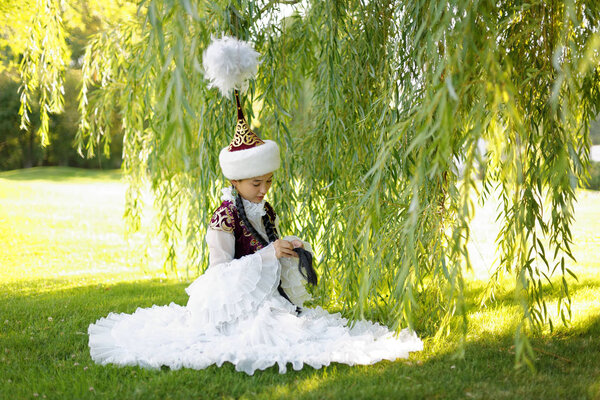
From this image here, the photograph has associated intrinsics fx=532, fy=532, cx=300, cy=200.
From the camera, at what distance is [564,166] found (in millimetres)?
2145

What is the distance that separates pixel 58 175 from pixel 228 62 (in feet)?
63.1

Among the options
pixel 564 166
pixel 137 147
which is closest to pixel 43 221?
pixel 137 147

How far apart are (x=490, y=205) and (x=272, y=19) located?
1354 cm

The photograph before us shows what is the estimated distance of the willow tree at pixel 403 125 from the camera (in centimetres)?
219

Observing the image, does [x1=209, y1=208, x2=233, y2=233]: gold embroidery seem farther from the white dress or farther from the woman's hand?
the woman's hand

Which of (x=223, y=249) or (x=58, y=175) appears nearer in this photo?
(x=223, y=249)

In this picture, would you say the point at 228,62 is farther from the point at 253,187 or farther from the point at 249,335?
the point at 249,335

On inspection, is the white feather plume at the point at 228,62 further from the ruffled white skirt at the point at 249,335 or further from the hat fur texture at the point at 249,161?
the ruffled white skirt at the point at 249,335

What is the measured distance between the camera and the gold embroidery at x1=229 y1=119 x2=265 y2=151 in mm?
2893

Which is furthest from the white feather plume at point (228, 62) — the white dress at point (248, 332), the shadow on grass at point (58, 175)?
the shadow on grass at point (58, 175)

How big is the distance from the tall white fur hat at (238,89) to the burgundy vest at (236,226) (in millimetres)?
183

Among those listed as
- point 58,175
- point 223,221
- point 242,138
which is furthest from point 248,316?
point 58,175

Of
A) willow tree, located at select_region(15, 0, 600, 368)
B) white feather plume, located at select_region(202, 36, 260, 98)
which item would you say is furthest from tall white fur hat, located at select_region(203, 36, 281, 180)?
willow tree, located at select_region(15, 0, 600, 368)

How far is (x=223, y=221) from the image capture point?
2885 millimetres
